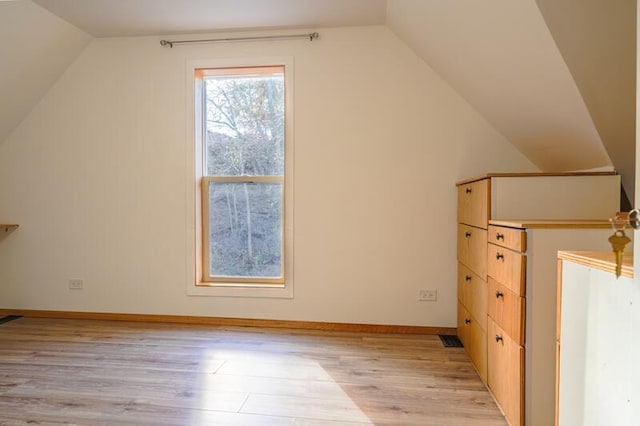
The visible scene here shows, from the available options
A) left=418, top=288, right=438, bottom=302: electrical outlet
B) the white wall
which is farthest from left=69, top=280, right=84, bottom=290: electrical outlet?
left=418, top=288, right=438, bottom=302: electrical outlet

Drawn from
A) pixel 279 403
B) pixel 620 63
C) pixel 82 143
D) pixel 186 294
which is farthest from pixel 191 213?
pixel 620 63

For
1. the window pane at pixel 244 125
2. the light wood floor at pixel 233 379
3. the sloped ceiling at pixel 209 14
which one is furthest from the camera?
the window pane at pixel 244 125

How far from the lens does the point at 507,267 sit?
6.20 feet

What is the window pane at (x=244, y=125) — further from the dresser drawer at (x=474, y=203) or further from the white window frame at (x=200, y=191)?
the dresser drawer at (x=474, y=203)

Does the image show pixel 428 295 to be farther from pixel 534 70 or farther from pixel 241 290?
pixel 534 70

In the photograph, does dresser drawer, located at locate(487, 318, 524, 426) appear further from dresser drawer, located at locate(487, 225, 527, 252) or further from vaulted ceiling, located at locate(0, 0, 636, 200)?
vaulted ceiling, located at locate(0, 0, 636, 200)

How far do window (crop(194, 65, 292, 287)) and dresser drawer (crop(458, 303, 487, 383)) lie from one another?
1502 millimetres

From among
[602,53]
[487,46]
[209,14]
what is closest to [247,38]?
[209,14]

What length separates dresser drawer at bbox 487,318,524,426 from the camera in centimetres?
173

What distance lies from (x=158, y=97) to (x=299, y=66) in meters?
1.31

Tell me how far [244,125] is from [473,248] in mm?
2196

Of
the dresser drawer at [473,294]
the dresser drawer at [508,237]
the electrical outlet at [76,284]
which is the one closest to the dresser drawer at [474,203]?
the dresser drawer at [508,237]

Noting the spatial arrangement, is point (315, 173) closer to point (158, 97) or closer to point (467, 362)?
point (158, 97)

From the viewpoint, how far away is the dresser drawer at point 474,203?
2223 mm
